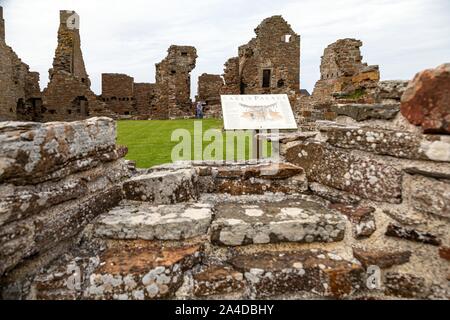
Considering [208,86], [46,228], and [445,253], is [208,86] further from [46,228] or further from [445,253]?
[445,253]

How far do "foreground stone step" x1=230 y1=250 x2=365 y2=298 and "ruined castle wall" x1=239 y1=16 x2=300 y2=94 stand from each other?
21607 mm

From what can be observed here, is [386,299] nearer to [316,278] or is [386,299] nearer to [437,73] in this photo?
[316,278]

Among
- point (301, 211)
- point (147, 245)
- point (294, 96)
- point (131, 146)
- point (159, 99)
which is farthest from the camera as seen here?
point (159, 99)

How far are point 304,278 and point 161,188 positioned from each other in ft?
3.62

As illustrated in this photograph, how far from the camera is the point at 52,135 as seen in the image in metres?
1.69

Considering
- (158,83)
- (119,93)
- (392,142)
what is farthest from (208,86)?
(392,142)

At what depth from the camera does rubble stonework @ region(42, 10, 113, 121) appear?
1973cm

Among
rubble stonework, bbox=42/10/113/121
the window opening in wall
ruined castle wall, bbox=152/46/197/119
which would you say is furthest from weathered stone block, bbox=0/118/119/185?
the window opening in wall

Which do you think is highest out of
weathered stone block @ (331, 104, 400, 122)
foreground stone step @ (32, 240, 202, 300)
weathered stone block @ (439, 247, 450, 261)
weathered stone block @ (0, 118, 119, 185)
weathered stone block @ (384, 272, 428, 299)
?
weathered stone block @ (331, 104, 400, 122)

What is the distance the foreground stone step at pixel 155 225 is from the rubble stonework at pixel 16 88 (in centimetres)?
1867

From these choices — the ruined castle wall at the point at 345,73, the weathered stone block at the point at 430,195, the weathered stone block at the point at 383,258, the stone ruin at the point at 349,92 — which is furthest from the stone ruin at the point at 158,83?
the weathered stone block at the point at 383,258

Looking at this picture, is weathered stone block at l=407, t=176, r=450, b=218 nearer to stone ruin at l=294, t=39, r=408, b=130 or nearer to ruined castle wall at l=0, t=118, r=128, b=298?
stone ruin at l=294, t=39, r=408, b=130

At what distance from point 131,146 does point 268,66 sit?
61.7 ft
